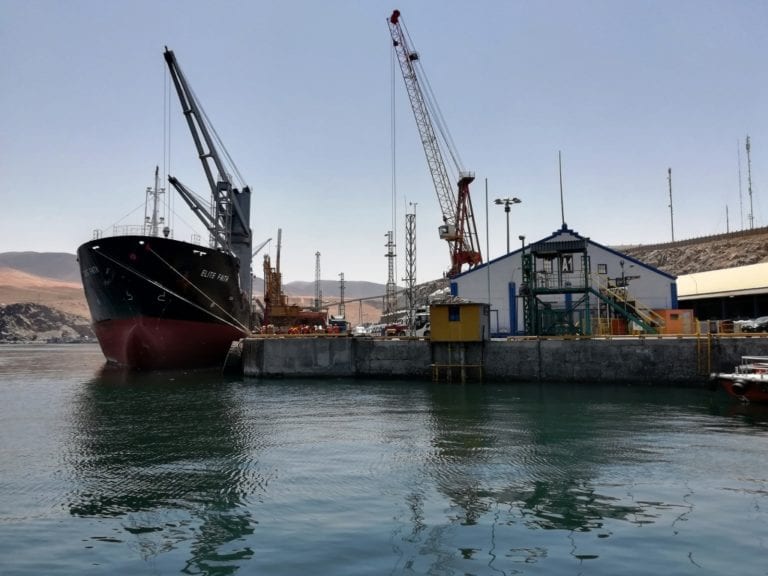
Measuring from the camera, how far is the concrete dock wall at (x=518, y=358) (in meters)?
32.1

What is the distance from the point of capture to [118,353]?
Result: 4622 cm

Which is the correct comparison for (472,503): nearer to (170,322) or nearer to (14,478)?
(14,478)

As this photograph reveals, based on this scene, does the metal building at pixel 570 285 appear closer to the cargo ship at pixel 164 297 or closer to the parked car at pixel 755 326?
the parked car at pixel 755 326

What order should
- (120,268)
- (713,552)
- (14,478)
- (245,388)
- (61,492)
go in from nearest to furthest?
(713,552)
(61,492)
(14,478)
(245,388)
(120,268)

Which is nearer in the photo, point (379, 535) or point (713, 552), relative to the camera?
point (713, 552)

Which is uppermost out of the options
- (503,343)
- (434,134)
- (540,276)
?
(434,134)

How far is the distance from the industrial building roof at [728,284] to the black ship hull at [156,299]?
4919 centimetres

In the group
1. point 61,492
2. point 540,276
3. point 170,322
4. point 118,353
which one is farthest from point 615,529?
point 118,353

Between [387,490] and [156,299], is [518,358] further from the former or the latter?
[156,299]

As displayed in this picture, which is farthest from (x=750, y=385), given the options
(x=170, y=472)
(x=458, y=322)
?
(x=170, y=472)

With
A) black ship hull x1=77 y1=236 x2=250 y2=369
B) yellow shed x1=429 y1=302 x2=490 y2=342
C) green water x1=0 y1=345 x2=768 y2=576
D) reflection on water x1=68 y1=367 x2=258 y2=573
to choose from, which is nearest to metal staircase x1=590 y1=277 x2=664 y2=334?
yellow shed x1=429 y1=302 x2=490 y2=342

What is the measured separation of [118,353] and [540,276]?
3416 centimetres

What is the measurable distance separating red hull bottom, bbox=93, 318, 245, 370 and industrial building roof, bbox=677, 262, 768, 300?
49.7m

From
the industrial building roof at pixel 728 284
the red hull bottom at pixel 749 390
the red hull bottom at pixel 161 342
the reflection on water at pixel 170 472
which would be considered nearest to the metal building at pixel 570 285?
the red hull bottom at pixel 749 390
